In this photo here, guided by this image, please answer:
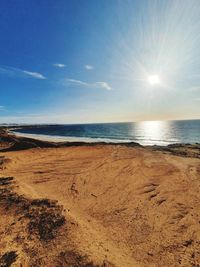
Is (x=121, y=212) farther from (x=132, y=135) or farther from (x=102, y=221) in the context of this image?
(x=132, y=135)

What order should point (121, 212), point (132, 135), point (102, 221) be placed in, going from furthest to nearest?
point (132, 135) → point (121, 212) → point (102, 221)

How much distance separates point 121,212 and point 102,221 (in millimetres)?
846

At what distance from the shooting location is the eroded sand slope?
4.05 meters

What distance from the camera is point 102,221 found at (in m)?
5.40

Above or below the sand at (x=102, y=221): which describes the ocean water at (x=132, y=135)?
below

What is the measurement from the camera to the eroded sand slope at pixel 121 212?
405cm

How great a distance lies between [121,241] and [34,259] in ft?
6.81

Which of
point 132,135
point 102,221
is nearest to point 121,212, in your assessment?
point 102,221

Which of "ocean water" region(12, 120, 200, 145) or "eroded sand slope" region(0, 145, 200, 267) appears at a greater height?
"eroded sand slope" region(0, 145, 200, 267)

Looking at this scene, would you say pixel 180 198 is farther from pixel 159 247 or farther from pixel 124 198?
pixel 159 247

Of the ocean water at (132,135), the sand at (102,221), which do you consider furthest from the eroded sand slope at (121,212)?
the ocean water at (132,135)

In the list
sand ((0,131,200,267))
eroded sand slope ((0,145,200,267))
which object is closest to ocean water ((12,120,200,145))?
eroded sand slope ((0,145,200,267))

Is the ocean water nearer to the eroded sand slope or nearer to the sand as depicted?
the eroded sand slope

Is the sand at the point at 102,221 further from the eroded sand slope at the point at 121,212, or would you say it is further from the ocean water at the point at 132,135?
the ocean water at the point at 132,135
